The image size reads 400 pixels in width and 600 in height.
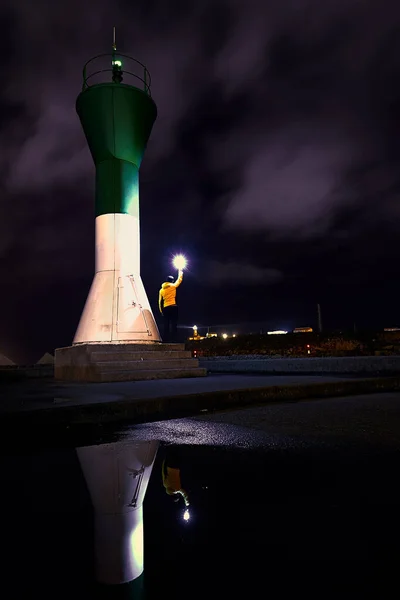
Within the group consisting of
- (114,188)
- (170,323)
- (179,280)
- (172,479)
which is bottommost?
(172,479)

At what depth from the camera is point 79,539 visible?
77.5 inches

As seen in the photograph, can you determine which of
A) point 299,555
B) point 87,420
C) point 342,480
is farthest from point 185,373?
point 299,555

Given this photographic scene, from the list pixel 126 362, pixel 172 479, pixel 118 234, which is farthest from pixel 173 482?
pixel 118 234

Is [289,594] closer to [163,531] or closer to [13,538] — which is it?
[163,531]

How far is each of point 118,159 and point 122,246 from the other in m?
2.79

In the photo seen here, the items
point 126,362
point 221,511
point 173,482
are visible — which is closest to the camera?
point 221,511

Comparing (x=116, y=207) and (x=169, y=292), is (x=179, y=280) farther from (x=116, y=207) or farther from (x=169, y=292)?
(x=116, y=207)

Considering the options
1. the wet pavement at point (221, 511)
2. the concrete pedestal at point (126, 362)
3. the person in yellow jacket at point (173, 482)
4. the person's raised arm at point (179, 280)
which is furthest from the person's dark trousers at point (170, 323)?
the person in yellow jacket at point (173, 482)

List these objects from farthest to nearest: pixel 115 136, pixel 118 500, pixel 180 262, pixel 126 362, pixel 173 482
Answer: pixel 180 262 < pixel 115 136 < pixel 126 362 < pixel 173 482 < pixel 118 500

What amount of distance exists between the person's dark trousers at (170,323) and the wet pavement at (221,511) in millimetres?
10813

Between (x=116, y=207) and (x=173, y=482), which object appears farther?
(x=116, y=207)

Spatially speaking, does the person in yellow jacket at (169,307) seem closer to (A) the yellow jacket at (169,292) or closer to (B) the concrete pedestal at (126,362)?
(A) the yellow jacket at (169,292)

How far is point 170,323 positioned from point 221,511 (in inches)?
509

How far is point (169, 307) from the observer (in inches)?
599
